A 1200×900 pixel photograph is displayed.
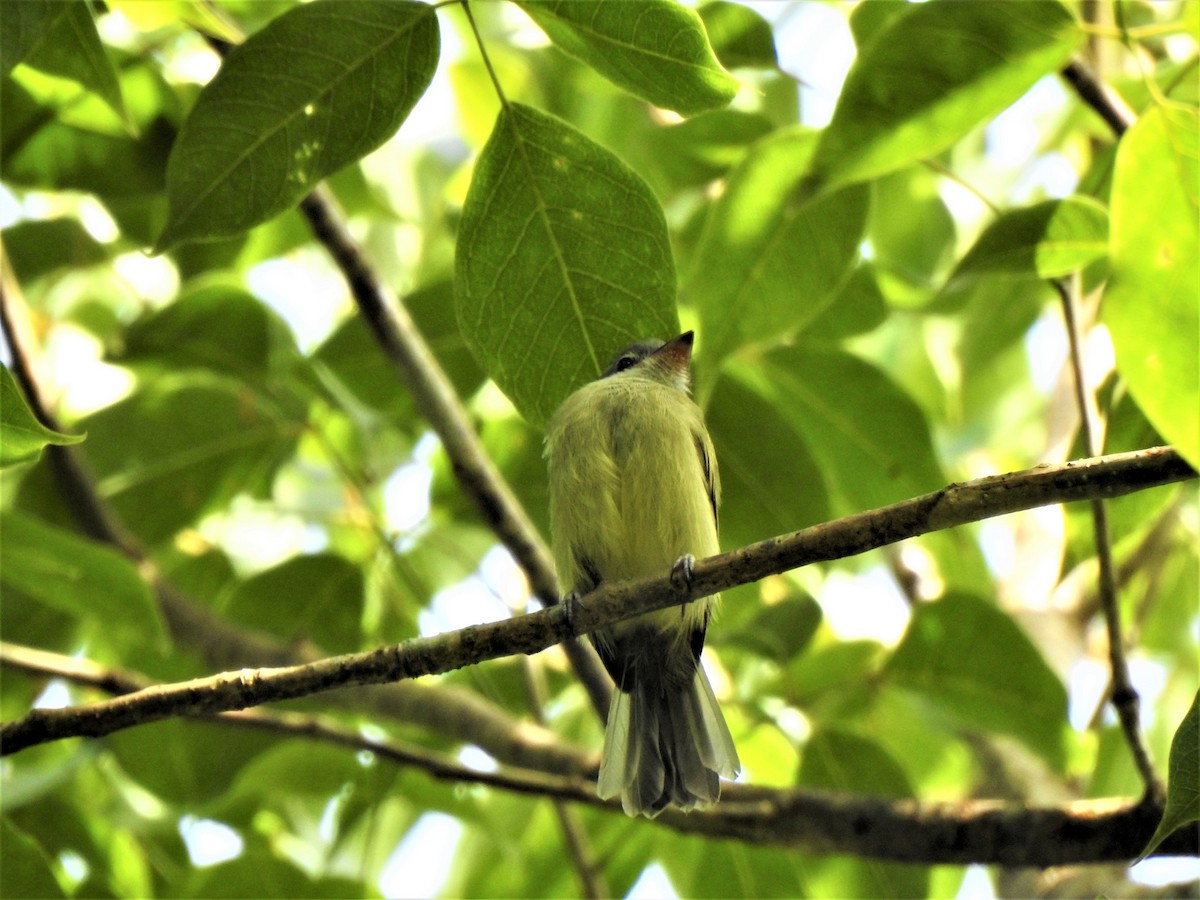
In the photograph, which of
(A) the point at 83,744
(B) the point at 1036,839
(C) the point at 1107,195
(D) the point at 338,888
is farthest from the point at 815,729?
(A) the point at 83,744

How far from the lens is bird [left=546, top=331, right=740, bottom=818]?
3504mm

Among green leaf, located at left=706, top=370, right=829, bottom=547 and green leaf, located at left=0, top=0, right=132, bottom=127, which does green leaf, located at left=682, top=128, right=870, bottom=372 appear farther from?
green leaf, located at left=0, top=0, right=132, bottom=127

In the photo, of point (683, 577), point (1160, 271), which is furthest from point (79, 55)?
point (1160, 271)

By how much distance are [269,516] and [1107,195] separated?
3805mm

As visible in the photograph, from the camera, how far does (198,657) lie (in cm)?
400

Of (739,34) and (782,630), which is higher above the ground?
(739,34)

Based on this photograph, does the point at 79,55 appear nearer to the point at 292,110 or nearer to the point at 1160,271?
the point at 292,110

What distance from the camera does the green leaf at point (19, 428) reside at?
210 cm

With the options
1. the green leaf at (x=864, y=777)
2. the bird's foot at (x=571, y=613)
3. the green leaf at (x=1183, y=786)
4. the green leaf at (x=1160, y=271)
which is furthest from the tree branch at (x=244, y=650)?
the green leaf at (x=1160, y=271)

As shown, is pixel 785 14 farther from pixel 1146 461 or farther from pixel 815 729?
pixel 1146 461

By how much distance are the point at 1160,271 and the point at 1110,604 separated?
3.88 feet

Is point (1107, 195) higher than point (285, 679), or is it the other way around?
point (1107, 195)

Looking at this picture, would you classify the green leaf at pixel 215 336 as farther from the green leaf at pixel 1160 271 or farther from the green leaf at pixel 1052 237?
the green leaf at pixel 1160 271

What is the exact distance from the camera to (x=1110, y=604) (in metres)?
2.97
